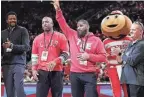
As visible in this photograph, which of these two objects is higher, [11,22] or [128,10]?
[128,10]

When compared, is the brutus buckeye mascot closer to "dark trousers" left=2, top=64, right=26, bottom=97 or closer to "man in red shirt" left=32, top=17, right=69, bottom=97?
"man in red shirt" left=32, top=17, right=69, bottom=97

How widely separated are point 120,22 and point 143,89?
152 cm

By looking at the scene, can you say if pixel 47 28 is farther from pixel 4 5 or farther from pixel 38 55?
pixel 4 5

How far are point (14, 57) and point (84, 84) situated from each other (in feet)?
4.11

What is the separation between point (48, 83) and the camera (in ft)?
18.7

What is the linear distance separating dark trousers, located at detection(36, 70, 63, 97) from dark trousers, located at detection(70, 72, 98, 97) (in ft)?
0.94

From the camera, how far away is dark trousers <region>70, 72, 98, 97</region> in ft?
17.6

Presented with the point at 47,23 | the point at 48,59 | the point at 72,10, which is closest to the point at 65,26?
the point at 47,23

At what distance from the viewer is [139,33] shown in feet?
16.3

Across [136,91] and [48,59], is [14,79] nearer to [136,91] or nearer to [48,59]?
[48,59]

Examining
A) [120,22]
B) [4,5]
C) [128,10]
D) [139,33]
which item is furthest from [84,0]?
[139,33]

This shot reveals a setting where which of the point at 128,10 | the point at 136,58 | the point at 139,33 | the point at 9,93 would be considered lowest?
the point at 9,93

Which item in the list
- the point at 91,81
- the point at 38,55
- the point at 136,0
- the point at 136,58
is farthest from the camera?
the point at 136,0

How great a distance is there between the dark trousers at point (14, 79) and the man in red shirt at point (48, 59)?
12.9 inches
